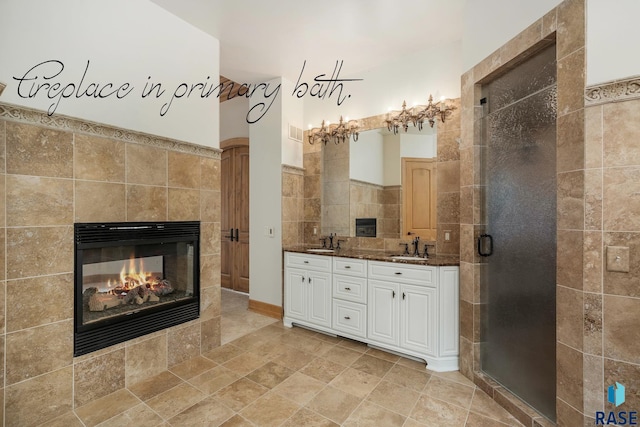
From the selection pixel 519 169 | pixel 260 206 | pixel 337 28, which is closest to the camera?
pixel 519 169

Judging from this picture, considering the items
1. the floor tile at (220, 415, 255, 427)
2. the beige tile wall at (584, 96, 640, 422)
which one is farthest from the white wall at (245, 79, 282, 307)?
the beige tile wall at (584, 96, 640, 422)

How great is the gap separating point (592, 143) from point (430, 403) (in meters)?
1.90

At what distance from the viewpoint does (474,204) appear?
2.30 metres

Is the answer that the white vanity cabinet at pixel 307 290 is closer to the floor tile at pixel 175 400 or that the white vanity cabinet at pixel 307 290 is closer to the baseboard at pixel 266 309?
the baseboard at pixel 266 309

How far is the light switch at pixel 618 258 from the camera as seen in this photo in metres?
1.39

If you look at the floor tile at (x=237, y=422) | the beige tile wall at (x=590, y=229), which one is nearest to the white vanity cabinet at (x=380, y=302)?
the beige tile wall at (x=590, y=229)

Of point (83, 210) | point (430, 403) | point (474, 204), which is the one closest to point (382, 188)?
point (474, 204)

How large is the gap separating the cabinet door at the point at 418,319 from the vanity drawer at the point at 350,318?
1.35ft

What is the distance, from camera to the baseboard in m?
3.77

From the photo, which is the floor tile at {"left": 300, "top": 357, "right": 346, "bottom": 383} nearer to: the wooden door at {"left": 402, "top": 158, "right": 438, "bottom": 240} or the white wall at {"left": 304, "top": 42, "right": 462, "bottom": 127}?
the wooden door at {"left": 402, "top": 158, "right": 438, "bottom": 240}

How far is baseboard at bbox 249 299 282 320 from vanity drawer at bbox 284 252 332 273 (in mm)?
706

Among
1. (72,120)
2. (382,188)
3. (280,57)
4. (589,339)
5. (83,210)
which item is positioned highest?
(280,57)

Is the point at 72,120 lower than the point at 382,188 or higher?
higher

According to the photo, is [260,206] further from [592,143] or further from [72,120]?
[592,143]
